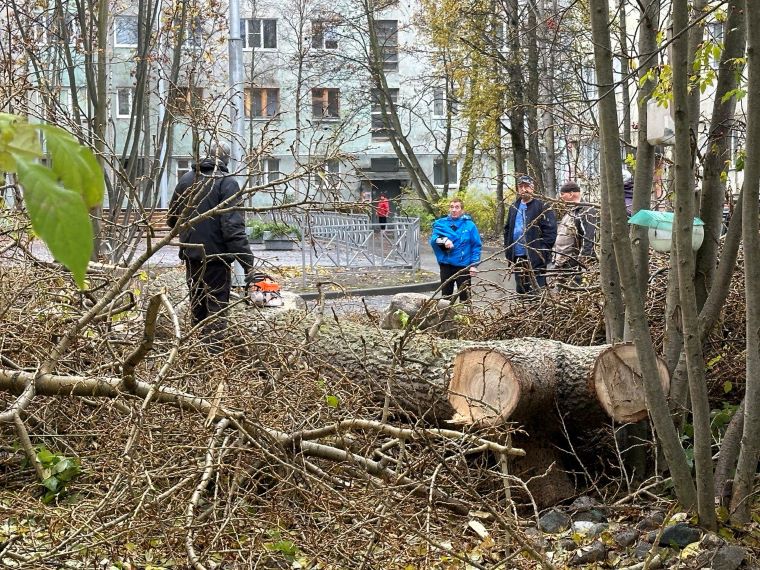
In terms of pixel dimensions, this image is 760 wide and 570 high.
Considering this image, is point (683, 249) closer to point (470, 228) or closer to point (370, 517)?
point (370, 517)

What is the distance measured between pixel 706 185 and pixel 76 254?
18.1 feet

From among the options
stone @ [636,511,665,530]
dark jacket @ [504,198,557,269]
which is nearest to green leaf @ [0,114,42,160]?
stone @ [636,511,665,530]

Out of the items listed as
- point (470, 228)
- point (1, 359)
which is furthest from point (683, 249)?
point (470, 228)

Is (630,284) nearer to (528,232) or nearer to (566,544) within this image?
(566,544)

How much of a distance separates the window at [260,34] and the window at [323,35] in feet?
11.5

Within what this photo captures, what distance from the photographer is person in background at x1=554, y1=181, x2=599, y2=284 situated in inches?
324

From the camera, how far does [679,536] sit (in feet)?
15.3

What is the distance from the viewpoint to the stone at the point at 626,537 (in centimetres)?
485

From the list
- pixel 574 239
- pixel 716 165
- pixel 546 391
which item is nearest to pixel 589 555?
pixel 546 391

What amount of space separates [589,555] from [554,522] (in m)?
0.56

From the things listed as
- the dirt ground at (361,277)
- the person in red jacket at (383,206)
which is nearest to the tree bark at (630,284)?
the person in red jacket at (383,206)

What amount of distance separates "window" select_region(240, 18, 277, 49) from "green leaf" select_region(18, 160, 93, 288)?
149 feet

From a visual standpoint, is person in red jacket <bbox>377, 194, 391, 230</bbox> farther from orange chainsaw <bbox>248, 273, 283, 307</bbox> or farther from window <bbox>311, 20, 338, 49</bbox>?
window <bbox>311, 20, 338, 49</bbox>

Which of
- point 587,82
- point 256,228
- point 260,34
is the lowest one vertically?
point 256,228
